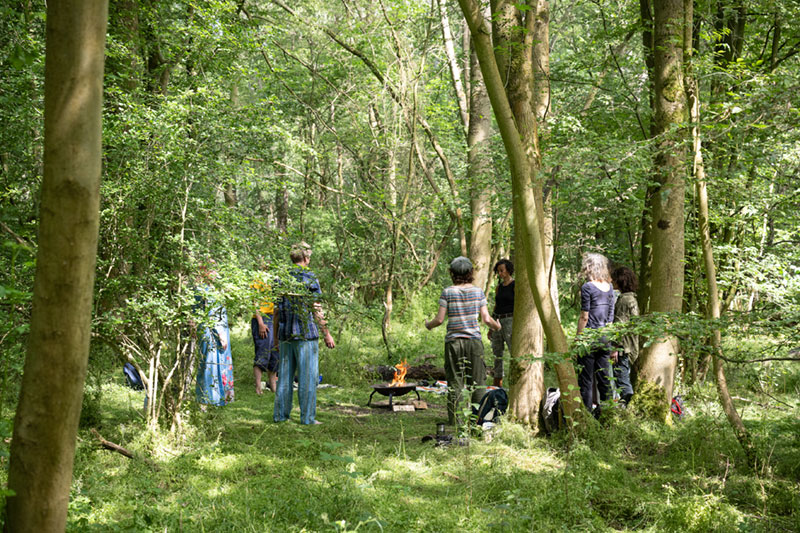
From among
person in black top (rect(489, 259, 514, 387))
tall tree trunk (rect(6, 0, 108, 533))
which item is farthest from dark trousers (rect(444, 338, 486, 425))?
tall tree trunk (rect(6, 0, 108, 533))

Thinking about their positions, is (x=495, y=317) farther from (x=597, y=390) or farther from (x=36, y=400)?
(x=36, y=400)

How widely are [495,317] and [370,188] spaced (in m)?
6.25

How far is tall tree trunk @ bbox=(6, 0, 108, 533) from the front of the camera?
6.95 ft

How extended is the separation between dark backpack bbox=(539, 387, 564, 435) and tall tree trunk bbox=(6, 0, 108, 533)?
5099 mm

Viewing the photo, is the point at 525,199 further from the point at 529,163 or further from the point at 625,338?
the point at 625,338

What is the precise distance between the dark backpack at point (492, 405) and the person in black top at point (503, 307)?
179 centimetres

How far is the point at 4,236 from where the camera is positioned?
455 centimetres

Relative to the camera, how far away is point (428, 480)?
5.21m

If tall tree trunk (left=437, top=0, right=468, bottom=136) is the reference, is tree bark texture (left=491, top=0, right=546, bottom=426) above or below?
below

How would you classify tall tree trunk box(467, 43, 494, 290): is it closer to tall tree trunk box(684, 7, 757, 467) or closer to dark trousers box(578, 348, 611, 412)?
dark trousers box(578, 348, 611, 412)

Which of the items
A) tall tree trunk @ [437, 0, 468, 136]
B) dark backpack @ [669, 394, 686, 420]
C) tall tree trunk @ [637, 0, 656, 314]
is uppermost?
tall tree trunk @ [437, 0, 468, 136]

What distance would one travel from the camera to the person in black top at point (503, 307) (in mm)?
8758

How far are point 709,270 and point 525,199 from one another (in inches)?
75.2

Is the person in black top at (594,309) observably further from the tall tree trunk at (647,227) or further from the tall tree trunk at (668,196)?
the tall tree trunk at (647,227)
